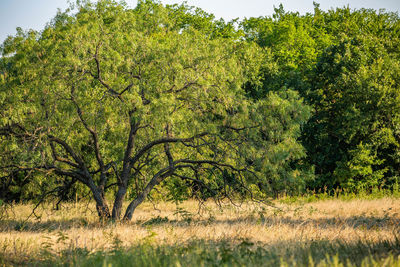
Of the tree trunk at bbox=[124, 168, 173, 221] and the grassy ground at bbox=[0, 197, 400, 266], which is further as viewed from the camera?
the tree trunk at bbox=[124, 168, 173, 221]

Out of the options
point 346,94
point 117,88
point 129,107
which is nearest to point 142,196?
point 117,88

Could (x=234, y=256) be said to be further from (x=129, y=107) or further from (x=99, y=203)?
(x=99, y=203)

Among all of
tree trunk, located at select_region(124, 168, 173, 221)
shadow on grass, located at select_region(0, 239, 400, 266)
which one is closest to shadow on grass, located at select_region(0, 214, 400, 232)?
tree trunk, located at select_region(124, 168, 173, 221)

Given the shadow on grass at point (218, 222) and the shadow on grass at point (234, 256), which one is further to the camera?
the shadow on grass at point (218, 222)

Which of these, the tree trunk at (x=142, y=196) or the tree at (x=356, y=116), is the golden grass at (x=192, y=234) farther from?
the tree at (x=356, y=116)

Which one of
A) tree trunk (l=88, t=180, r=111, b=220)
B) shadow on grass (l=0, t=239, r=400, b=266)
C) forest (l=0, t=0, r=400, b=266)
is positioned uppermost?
forest (l=0, t=0, r=400, b=266)

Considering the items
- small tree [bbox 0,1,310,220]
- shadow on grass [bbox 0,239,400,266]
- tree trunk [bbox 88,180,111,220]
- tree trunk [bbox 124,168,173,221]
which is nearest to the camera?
shadow on grass [bbox 0,239,400,266]

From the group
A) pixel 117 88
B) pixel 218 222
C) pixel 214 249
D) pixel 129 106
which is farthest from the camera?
pixel 218 222

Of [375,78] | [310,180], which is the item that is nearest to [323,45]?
[375,78]

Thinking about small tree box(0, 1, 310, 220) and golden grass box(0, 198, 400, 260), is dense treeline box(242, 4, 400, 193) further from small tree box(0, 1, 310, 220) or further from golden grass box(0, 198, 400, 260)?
small tree box(0, 1, 310, 220)

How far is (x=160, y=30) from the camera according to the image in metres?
12.7

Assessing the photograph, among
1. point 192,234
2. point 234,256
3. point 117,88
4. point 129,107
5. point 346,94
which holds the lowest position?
point 234,256

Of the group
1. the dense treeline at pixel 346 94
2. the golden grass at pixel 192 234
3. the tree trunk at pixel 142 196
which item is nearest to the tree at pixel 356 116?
the dense treeline at pixel 346 94

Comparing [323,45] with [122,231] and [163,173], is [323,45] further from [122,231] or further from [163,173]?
[122,231]
